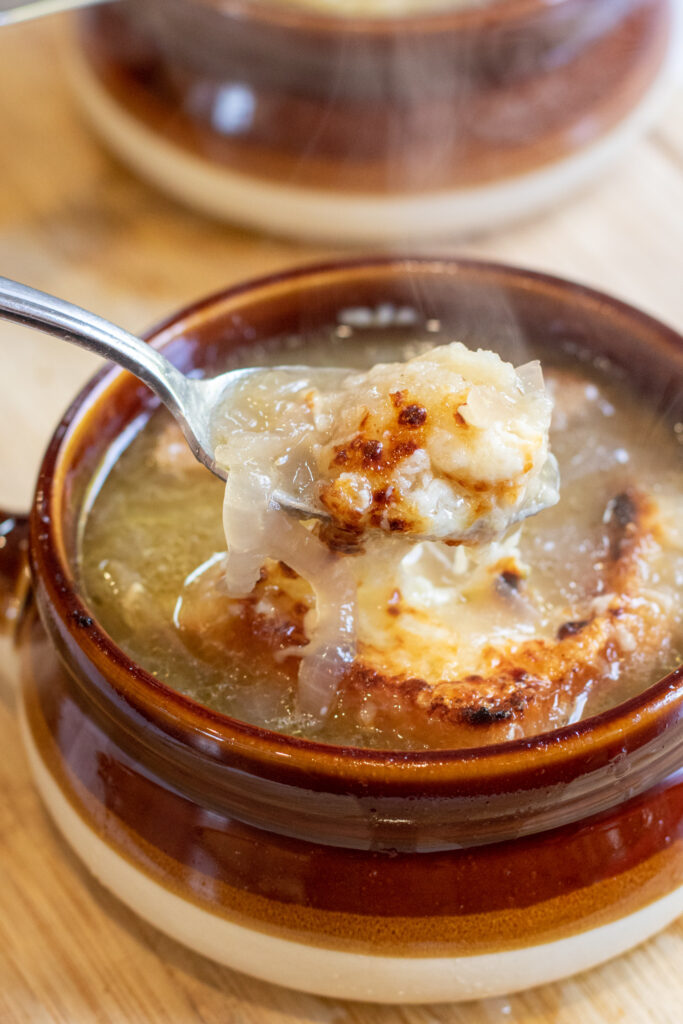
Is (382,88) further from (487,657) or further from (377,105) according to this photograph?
(487,657)

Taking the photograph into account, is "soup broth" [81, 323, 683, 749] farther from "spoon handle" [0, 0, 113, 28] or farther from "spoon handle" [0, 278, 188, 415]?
"spoon handle" [0, 0, 113, 28]

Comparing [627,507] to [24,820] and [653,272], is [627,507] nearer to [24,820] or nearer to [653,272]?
[24,820]

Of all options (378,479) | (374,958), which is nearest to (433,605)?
(378,479)

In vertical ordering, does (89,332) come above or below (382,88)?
below

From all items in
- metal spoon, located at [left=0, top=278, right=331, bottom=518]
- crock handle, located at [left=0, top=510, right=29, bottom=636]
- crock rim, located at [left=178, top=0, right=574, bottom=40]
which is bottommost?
metal spoon, located at [left=0, top=278, right=331, bottom=518]

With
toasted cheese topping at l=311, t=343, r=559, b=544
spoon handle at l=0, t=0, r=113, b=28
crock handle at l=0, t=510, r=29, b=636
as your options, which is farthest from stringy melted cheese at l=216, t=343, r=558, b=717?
spoon handle at l=0, t=0, r=113, b=28

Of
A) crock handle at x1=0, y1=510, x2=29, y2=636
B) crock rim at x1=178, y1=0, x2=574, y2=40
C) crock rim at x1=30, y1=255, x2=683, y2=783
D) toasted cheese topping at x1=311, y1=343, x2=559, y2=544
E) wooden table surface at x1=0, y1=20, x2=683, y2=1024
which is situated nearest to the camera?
crock rim at x1=30, y1=255, x2=683, y2=783

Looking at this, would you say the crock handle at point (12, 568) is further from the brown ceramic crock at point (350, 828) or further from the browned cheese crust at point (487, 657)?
the browned cheese crust at point (487, 657)
